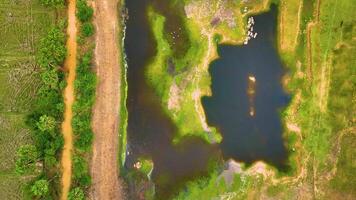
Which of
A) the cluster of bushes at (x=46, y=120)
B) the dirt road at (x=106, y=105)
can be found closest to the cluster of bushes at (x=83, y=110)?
the dirt road at (x=106, y=105)

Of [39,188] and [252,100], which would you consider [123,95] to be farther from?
[252,100]

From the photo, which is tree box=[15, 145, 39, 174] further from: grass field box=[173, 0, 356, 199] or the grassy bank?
grass field box=[173, 0, 356, 199]

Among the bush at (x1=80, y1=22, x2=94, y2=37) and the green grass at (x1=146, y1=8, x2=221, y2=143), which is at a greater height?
the bush at (x1=80, y1=22, x2=94, y2=37)

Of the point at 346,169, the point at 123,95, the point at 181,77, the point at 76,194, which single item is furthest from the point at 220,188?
the point at 76,194

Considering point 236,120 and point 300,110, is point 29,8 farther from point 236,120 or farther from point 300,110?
point 300,110

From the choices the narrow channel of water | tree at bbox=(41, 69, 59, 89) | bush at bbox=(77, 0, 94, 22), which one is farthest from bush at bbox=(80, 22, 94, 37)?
the narrow channel of water

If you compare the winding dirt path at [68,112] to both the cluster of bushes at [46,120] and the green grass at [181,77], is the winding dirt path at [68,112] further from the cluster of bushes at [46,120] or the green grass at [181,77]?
the green grass at [181,77]
